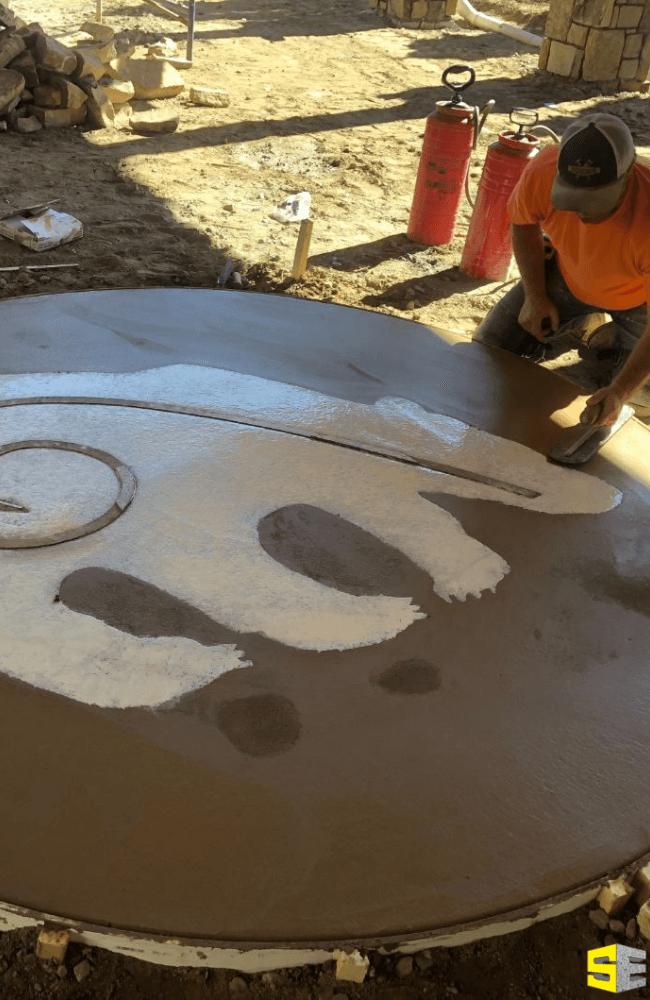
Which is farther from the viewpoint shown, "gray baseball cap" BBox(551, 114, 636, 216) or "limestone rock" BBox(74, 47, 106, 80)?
"limestone rock" BBox(74, 47, 106, 80)

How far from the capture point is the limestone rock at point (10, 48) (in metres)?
6.06

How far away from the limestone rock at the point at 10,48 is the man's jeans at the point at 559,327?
4494 millimetres

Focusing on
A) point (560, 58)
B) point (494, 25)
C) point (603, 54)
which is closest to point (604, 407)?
point (603, 54)

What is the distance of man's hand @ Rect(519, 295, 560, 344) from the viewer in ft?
10.8

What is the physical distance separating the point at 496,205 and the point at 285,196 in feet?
5.63

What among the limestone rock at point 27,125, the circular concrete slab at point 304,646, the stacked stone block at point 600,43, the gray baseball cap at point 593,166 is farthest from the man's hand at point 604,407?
the stacked stone block at point 600,43

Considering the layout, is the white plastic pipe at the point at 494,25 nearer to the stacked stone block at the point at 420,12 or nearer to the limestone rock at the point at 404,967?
the stacked stone block at the point at 420,12

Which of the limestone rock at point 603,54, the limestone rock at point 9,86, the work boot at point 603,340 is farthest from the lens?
the limestone rock at point 603,54

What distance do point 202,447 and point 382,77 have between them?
7386 mm

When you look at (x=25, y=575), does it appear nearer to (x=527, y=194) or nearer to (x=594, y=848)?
(x=594, y=848)

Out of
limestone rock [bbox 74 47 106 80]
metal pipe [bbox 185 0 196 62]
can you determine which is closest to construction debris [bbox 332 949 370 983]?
limestone rock [bbox 74 47 106 80]

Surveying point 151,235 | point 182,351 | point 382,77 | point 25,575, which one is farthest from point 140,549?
point 382,77

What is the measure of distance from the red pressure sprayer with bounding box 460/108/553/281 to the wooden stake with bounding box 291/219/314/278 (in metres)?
0.91

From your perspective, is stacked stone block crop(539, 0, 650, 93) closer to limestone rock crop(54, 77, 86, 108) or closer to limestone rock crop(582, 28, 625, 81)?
limestone rock crop(582, 28, 625, 81)
